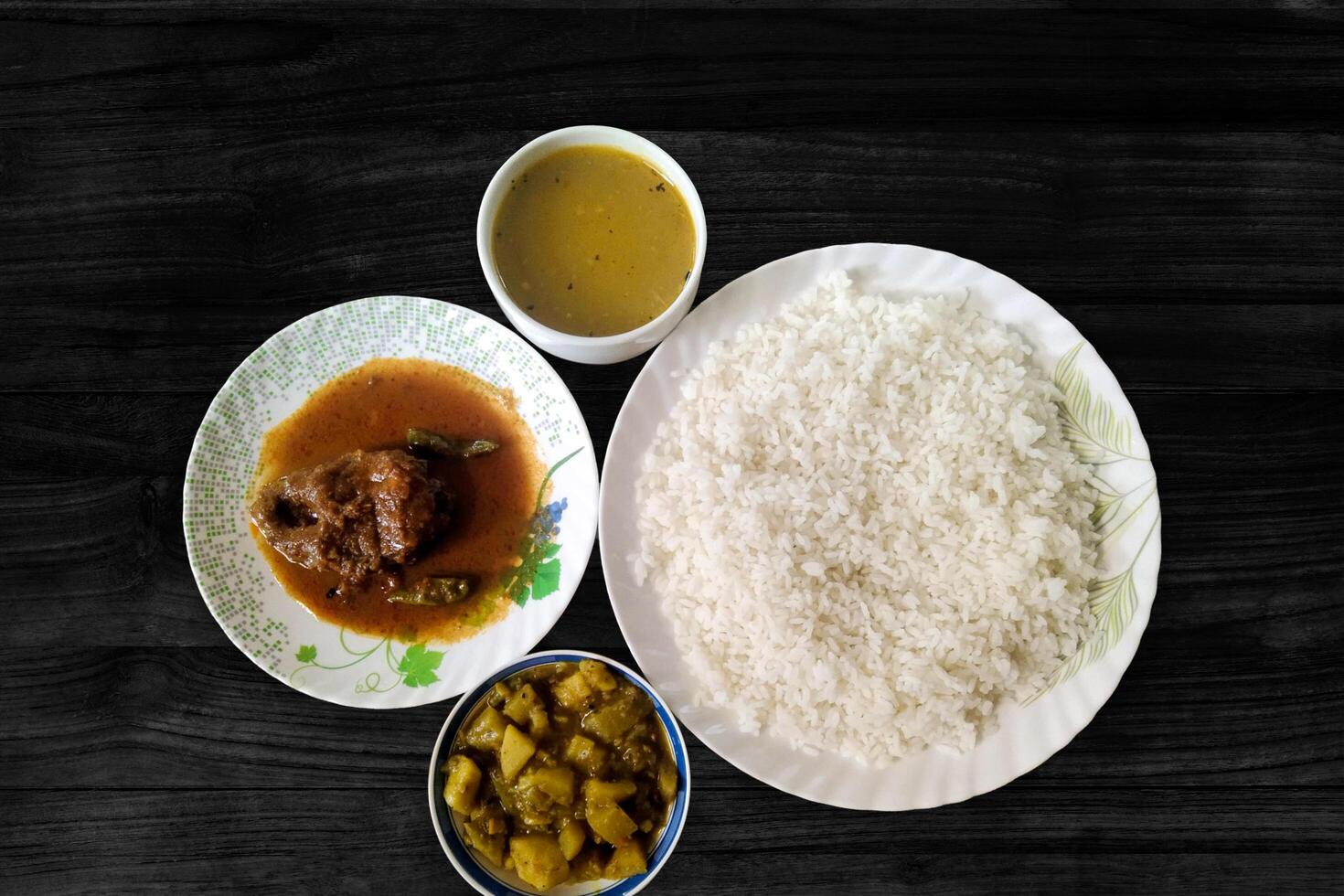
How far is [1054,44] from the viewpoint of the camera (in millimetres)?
2891

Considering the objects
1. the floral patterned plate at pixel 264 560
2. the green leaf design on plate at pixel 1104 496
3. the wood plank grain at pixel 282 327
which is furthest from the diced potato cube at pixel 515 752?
the green leaf design on plate at pixel 1104 496

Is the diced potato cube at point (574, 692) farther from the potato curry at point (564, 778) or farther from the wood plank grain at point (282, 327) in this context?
the wood plank grain at point (282, 327)

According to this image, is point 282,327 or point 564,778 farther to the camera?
point 282,327

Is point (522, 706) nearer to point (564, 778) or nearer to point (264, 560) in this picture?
point (564, 778)

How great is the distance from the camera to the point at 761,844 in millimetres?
2557

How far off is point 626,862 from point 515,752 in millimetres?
427

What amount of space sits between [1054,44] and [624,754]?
2706 mm

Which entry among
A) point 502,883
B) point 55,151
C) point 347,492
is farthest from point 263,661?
point 55,151

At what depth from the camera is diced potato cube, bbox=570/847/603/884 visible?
2344 millimetres

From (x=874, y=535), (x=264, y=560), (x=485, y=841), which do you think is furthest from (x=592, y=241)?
(x=485, y=841)

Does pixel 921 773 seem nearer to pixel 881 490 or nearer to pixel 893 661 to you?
pixel 893 661

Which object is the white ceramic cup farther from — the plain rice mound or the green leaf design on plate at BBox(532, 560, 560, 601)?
the green leaf design on plate at BBox(532, 560, 560, 601)

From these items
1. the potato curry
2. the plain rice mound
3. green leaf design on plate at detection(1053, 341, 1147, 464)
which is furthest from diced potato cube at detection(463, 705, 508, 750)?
green leaf design on plate at detection(1053, 341, 1147, 464)

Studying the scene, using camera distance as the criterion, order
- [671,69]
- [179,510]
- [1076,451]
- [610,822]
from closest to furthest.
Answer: [610,822], [1076,451], [179,510], [671,69]
